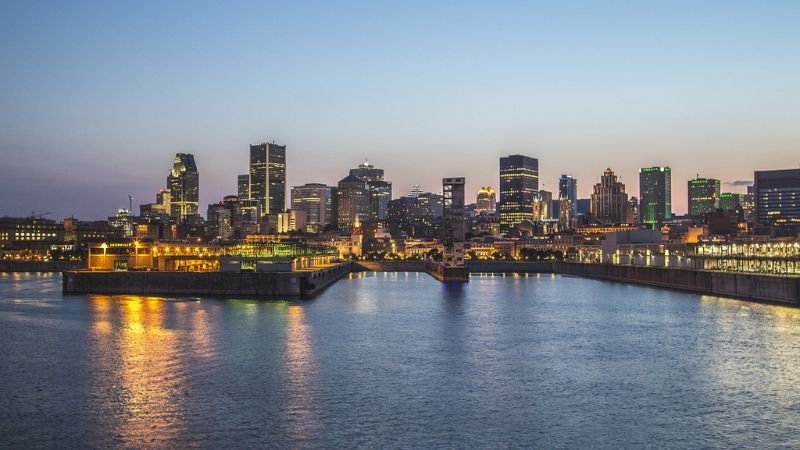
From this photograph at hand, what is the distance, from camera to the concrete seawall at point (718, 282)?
3167 inches

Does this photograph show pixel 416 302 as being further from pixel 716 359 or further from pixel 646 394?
pixel 646 394

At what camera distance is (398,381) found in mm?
37938

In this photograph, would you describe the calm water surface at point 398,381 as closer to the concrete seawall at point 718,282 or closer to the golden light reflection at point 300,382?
the golden light reflection at point 300,382

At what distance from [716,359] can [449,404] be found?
20.3m

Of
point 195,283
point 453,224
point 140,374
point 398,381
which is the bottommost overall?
point 398,381

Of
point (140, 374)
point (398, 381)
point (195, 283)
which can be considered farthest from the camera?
point (195, 283)

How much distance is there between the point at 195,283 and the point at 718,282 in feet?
224

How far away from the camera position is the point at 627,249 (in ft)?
592

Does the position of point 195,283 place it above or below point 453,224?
below

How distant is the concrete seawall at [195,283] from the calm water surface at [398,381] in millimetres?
27113

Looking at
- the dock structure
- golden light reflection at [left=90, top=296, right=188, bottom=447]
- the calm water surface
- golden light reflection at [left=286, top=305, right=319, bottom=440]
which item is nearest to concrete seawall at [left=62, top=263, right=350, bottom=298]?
the calm water surface

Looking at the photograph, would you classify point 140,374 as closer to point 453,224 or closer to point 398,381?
point 398,381

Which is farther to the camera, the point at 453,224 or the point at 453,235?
the point at 453,224

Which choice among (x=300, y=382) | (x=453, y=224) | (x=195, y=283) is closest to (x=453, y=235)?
(x=453, y=224)
